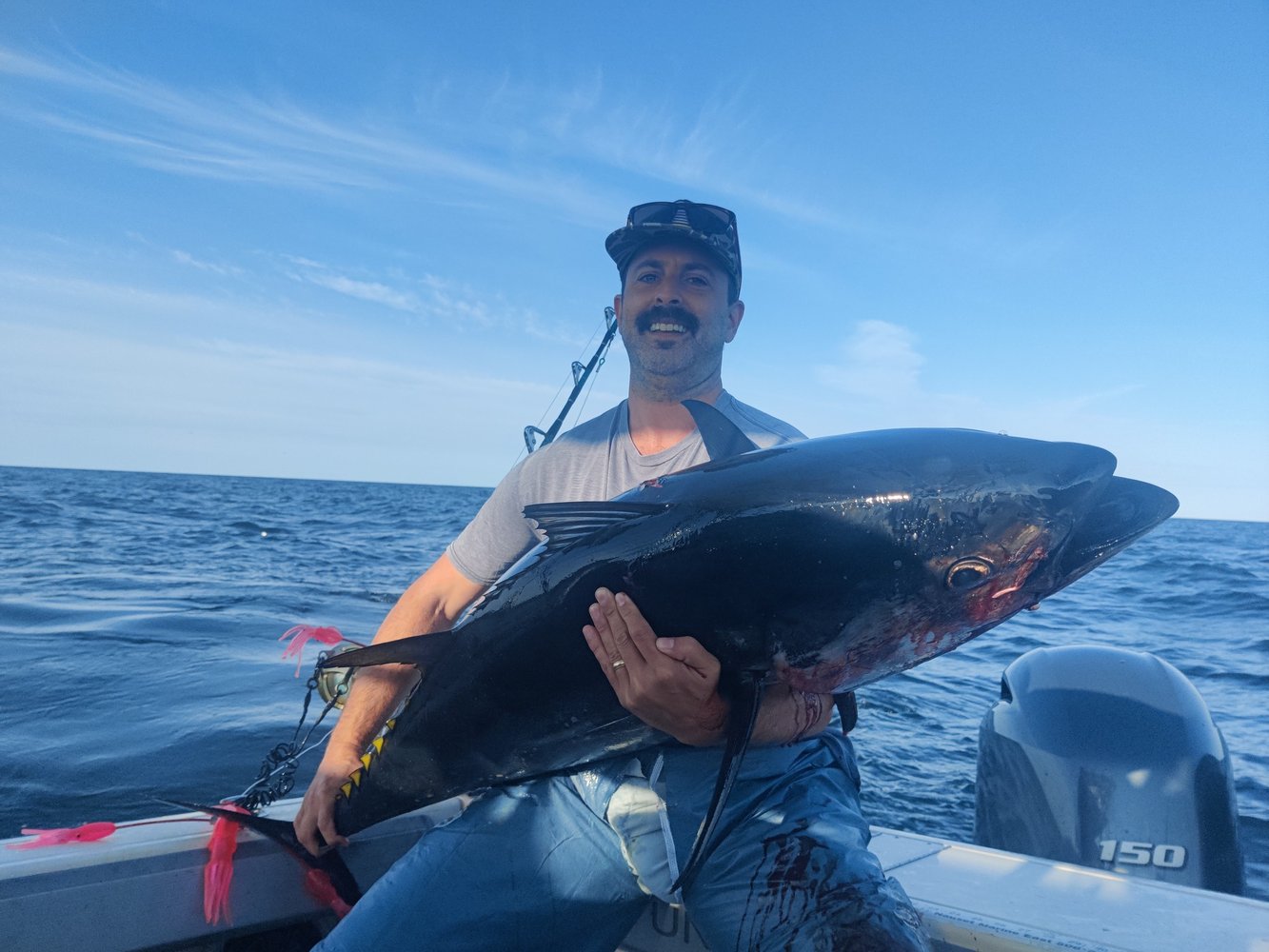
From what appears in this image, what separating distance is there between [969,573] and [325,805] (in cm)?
208

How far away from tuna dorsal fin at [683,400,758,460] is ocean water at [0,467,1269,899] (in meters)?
3.63

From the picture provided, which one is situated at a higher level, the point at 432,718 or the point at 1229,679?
the point at 432,718

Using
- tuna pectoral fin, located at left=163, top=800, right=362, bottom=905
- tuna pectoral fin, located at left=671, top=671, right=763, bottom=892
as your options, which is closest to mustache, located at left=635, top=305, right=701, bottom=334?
tuna pectoral fin, located at left=671, top=671, right=763, bottom=892

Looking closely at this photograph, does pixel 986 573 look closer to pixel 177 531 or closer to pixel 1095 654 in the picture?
pixel 1095 654

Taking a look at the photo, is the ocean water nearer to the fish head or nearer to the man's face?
the man's face

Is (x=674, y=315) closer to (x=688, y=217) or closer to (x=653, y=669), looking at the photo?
(x=688, y=217)

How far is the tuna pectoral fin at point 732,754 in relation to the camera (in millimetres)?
1804

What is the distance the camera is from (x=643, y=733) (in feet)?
7.14

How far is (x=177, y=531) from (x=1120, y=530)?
77.9 feet

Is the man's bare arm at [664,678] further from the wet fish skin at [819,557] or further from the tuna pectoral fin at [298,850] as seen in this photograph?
the tuna pectoral fin at [298,850]

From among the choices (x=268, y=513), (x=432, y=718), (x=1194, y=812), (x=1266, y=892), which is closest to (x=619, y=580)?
(x=432, y=718)

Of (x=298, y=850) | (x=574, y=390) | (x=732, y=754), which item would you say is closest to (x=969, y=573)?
(x=732, y=754)

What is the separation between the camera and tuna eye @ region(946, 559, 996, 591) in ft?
5.97

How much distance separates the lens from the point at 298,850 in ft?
8.62
